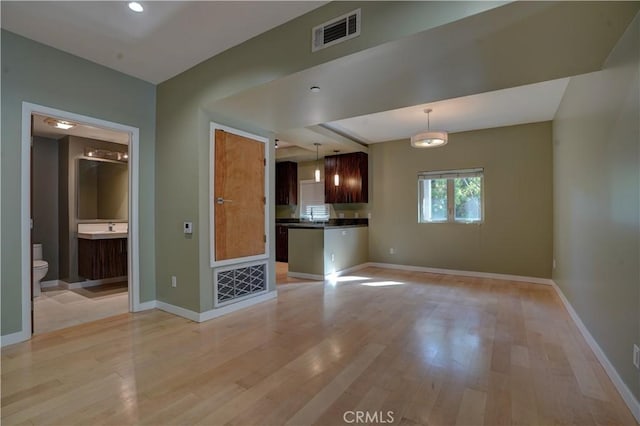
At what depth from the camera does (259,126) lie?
3906mm

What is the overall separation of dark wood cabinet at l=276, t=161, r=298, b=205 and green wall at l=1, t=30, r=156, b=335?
437cm

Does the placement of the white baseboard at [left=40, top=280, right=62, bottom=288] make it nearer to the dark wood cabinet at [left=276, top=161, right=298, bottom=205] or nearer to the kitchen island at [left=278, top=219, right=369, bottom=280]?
the kitchen island at [left=278, top=219, right=369, bottom=280]

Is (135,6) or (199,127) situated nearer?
(135,6)

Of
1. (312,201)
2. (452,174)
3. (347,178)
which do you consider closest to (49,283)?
(312,201)

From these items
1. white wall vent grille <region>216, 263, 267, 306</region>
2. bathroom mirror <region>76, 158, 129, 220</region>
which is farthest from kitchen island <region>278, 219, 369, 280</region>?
bathroom mirror <region>76, 158, 129, 220</region>

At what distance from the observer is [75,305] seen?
3795 mm

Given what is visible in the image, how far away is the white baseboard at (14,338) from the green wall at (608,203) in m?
4.63

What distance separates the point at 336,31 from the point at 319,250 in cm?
371

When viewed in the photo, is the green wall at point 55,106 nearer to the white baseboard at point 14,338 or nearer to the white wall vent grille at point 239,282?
the white baseboard at point 14,338

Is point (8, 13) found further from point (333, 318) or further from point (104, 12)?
point (333, 318)

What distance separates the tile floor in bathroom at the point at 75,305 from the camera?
10.5 feet

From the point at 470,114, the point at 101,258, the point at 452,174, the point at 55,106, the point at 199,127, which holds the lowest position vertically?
the point at 101,258

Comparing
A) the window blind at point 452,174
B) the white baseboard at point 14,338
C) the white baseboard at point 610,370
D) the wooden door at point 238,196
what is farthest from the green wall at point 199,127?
the window blind at point 452,174

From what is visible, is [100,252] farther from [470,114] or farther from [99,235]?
[470,114]
